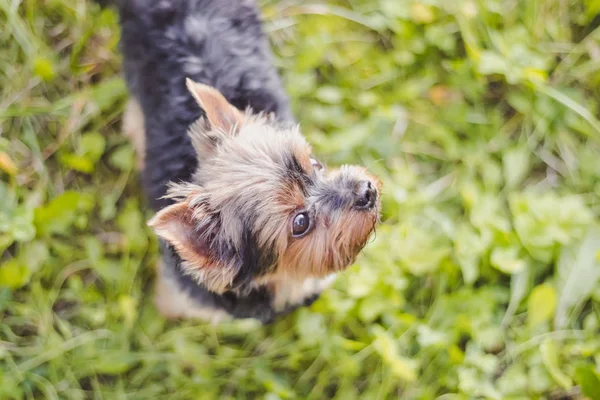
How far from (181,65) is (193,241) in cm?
89

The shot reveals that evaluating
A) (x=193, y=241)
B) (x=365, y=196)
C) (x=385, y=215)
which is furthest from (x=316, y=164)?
(x=385, y=215)

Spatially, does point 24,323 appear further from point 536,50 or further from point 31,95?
point 536,50

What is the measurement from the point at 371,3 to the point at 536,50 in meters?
1.06

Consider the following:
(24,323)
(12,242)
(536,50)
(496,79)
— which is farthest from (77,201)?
(536,50)

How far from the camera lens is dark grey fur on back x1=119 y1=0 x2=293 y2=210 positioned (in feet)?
7.92

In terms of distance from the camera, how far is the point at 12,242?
9.88 ft

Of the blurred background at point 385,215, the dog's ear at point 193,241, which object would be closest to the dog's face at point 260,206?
the dog's ear at point 193,241

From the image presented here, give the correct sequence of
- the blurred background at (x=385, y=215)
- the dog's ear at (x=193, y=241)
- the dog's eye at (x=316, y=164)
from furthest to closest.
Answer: the blurred background at (x=385, y=215) → the dog's eye at (x=316, y=164) → the dog's ear at (x=193, y=241)

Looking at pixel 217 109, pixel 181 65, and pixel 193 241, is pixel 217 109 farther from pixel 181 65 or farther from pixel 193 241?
pixel 193 241

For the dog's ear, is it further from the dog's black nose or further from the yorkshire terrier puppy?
the dog's black nose

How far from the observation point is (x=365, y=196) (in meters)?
2.24

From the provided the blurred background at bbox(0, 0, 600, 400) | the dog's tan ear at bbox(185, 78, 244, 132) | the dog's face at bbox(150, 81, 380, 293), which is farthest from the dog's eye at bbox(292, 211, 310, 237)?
the blurred background at bbox(0, 0, 600, 400)

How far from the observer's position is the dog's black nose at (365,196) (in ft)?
7.34

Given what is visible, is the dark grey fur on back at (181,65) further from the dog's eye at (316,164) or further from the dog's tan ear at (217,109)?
the dog's eye at (316,164)
